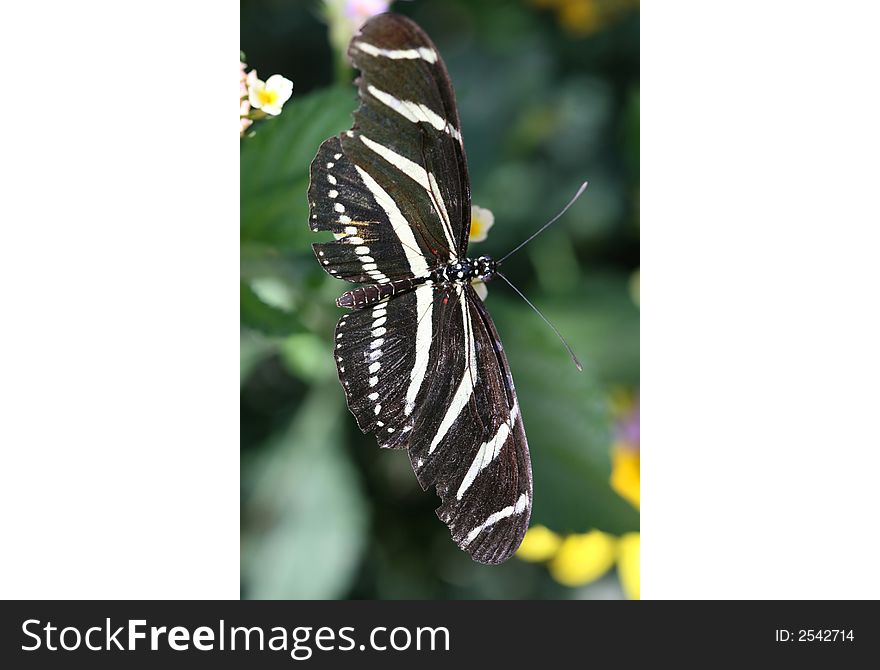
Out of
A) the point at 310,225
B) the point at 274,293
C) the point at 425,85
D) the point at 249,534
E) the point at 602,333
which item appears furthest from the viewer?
the point at 602,333

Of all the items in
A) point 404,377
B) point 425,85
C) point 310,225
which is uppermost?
point 425,85

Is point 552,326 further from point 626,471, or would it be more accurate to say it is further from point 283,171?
point 283,171

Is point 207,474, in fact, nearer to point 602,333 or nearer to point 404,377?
point 404,377

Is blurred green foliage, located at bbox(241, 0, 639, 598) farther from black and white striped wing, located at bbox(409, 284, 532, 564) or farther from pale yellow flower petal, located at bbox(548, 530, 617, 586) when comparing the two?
black and white striped wing, located at bbox(409, 284, 532, 564)

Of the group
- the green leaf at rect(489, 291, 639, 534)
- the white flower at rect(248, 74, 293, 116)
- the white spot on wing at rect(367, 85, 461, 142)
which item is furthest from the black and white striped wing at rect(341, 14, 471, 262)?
the green leaf at rect(489, 291, 639, 534)

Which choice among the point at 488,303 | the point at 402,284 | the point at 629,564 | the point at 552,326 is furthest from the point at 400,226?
the point at 629,564
